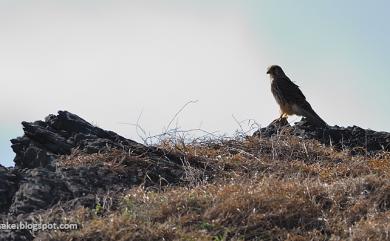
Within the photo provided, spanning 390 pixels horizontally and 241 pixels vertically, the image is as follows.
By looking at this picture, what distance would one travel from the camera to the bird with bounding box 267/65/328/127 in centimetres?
1282

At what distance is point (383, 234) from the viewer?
6516 mm

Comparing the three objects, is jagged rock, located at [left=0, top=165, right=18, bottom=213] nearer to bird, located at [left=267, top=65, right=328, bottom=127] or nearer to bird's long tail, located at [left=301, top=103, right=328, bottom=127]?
bird's long tail, located at [left=301, top=103, right=328, bottom=127]

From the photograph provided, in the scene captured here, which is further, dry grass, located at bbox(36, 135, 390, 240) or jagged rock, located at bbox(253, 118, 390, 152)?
jagged rock, located at bbox(253, 118, 390, 152)

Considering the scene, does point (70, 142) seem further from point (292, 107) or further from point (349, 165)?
point (292, 107)

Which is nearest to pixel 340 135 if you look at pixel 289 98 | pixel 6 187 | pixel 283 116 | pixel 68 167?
pixel 283 116

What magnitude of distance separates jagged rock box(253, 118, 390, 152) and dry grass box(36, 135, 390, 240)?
213 centimetres

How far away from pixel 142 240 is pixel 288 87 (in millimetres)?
7109

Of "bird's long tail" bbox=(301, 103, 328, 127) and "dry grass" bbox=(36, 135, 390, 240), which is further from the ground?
"bird's long tail" bbox=(301, 103, 328, 127)

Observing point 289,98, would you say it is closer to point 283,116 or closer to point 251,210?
point 283,116

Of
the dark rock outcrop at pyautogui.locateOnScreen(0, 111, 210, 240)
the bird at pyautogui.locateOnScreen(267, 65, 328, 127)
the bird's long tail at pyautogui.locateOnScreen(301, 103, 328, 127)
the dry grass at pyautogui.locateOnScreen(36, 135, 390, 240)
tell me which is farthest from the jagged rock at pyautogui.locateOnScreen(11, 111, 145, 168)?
the bird at pyautogui.locateOnScreen(267, 65, 328, 127)

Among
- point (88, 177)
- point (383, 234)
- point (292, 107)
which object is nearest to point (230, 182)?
point (88, 177)

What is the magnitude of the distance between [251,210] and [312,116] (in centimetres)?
562

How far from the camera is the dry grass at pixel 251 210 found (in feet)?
21.5

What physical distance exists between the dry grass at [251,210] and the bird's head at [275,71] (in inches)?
212
